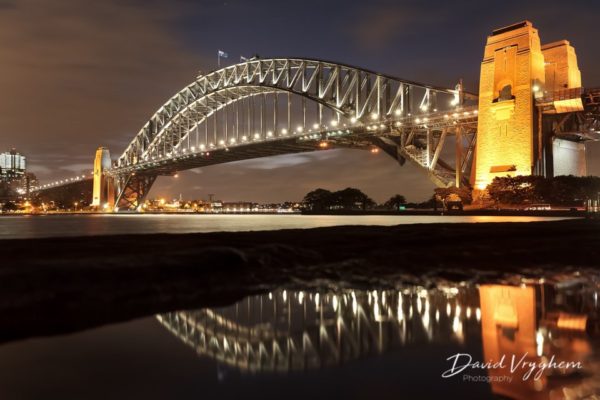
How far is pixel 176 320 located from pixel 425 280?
4741mm

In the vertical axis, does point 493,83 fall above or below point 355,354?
above

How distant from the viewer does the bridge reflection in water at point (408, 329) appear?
4.19 meters

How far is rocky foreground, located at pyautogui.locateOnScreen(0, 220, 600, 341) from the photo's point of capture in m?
6.23

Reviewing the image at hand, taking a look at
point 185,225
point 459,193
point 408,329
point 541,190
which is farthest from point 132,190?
point 408,329

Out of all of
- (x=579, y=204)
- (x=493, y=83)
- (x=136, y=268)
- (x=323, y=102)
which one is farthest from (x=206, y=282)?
(x=323, y=102)

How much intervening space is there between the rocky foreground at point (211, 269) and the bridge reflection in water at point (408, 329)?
90cm

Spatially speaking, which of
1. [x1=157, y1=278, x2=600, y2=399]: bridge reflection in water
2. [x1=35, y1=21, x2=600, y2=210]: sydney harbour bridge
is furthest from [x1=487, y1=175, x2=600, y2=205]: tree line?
[x1=157, y1=278, x2=600, y2=399]: bridge reflection in water

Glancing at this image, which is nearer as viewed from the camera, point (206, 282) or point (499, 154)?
point (206, 282)

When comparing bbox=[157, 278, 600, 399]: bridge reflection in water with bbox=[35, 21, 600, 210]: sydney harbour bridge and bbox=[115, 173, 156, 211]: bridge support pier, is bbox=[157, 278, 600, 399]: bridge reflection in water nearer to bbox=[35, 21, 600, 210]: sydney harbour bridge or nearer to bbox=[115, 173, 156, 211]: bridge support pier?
bbox=[35, 21, 600, 210]: sydney harbour bridge

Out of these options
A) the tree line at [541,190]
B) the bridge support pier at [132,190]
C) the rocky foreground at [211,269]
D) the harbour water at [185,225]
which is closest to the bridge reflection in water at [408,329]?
the rocky foreground at [211,269]

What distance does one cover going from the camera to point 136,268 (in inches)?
319

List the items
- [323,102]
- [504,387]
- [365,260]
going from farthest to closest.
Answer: [323,102], [365,260], [504,387]

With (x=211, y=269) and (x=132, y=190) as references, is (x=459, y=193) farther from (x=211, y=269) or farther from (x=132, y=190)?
(x=132, y=190)

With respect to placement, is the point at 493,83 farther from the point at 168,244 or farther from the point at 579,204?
the point at 168,244
